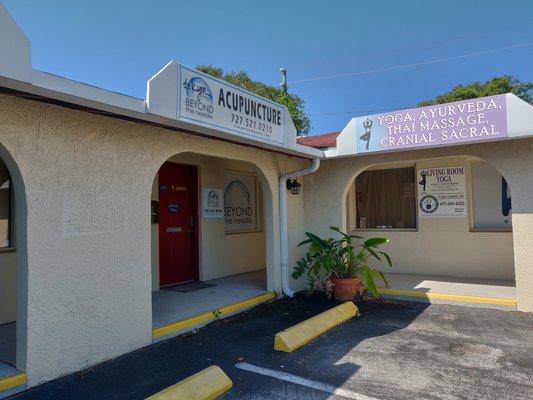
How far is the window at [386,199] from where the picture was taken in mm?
9547

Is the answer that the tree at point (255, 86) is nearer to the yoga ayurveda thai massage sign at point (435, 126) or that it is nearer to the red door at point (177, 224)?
the red door at point (177, 224)

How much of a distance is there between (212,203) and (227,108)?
3896 mm

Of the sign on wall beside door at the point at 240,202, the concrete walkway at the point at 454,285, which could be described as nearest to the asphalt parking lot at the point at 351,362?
the concrete walkway at the point at 454,285

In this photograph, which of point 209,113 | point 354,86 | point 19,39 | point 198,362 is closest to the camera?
point 19,39

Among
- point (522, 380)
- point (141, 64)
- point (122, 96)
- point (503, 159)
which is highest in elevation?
point (141, 64)

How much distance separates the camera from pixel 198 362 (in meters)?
4.51

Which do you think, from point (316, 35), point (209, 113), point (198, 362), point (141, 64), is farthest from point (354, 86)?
point (198, 362)

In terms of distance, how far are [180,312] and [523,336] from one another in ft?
15.8

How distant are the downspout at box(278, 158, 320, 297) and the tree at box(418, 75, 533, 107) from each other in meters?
21.0

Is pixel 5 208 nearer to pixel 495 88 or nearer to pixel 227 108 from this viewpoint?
pixel 227 108

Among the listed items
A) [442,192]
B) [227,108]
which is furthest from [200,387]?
[442,192]

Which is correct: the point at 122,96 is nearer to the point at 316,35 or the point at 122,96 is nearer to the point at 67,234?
the point at 67,234

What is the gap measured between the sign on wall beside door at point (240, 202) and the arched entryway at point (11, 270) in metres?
4.71

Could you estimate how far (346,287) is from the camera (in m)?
7.37
